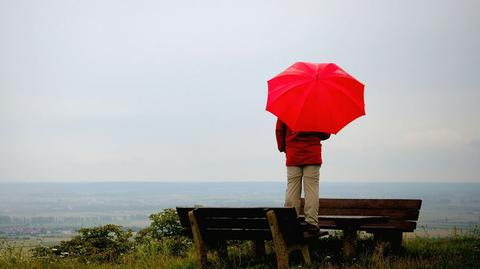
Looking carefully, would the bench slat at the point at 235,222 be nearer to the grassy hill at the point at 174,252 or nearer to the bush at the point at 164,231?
the grassy hill at the point at 174,252

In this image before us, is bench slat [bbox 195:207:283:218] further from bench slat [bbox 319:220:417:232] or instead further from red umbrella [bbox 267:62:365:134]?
bench slat [bbox 319:220:417:232]

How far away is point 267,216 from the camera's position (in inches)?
376

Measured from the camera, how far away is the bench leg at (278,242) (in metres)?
9.55

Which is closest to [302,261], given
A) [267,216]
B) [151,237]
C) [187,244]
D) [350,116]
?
[267,216]

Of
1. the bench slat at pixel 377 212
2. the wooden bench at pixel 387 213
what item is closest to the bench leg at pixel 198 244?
the wooden bench at pixel 387 213

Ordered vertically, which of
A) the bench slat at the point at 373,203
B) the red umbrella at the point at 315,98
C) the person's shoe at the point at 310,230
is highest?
the red umbrella at the point at 315,98

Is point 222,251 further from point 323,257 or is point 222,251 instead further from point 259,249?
point 323,257

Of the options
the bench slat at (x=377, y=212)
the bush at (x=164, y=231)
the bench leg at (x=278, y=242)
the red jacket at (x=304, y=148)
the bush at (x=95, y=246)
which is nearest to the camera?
the bench leg at (x=278, y=242)

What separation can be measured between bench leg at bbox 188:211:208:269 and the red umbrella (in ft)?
7.16

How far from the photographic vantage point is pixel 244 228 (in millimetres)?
10266

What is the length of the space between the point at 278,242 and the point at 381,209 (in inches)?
137

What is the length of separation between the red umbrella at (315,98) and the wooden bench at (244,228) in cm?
142

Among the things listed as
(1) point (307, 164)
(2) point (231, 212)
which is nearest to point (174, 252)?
(2) point (231, 212)

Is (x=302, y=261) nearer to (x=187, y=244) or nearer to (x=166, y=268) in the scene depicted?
(x=166, y=268)
